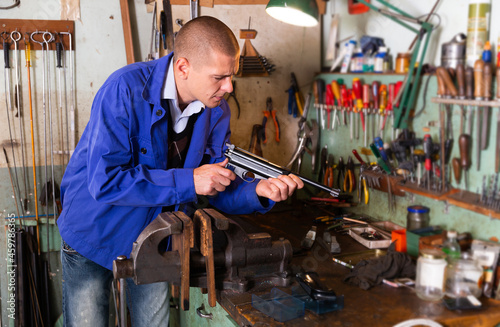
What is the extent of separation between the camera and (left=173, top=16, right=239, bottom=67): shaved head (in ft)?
5.85

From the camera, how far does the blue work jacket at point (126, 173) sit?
1.66m

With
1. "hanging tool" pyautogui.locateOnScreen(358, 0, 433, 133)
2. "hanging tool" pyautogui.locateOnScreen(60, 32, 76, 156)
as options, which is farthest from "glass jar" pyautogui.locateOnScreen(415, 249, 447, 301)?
"hanging tool" pyautogui.locateOnScreen(60, 32, 76, 156)

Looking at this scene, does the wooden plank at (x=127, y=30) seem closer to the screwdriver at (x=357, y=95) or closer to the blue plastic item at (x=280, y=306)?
the screwdriver at (x=357, y=95)

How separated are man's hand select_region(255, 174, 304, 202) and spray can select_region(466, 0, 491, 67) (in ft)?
2.85

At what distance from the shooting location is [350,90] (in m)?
2.51

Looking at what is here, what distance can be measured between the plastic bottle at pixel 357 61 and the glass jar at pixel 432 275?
46.7 inches

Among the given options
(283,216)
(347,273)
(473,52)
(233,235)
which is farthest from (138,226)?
(473,52)

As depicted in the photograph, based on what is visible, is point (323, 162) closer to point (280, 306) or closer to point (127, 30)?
point (280, 306)

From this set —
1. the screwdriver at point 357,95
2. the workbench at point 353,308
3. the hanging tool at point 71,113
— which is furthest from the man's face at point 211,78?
the hanging tool at point 71,113

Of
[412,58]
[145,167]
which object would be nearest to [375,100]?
[412,58]

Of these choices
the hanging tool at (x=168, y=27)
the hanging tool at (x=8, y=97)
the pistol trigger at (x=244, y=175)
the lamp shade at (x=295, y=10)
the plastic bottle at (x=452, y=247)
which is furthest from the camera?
the hanging tool at (x=8, y=97)

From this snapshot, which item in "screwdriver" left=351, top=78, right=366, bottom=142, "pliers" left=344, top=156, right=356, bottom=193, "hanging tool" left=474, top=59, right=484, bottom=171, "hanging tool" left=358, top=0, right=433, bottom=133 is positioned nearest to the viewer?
"hanging tool" left=474, top=59, right=484, bottom=171

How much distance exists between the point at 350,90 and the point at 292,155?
1.95ft

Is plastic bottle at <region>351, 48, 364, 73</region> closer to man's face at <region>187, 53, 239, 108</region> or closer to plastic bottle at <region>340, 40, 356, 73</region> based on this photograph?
plastic bottle at <region>340, 40, 356, 73</region>
